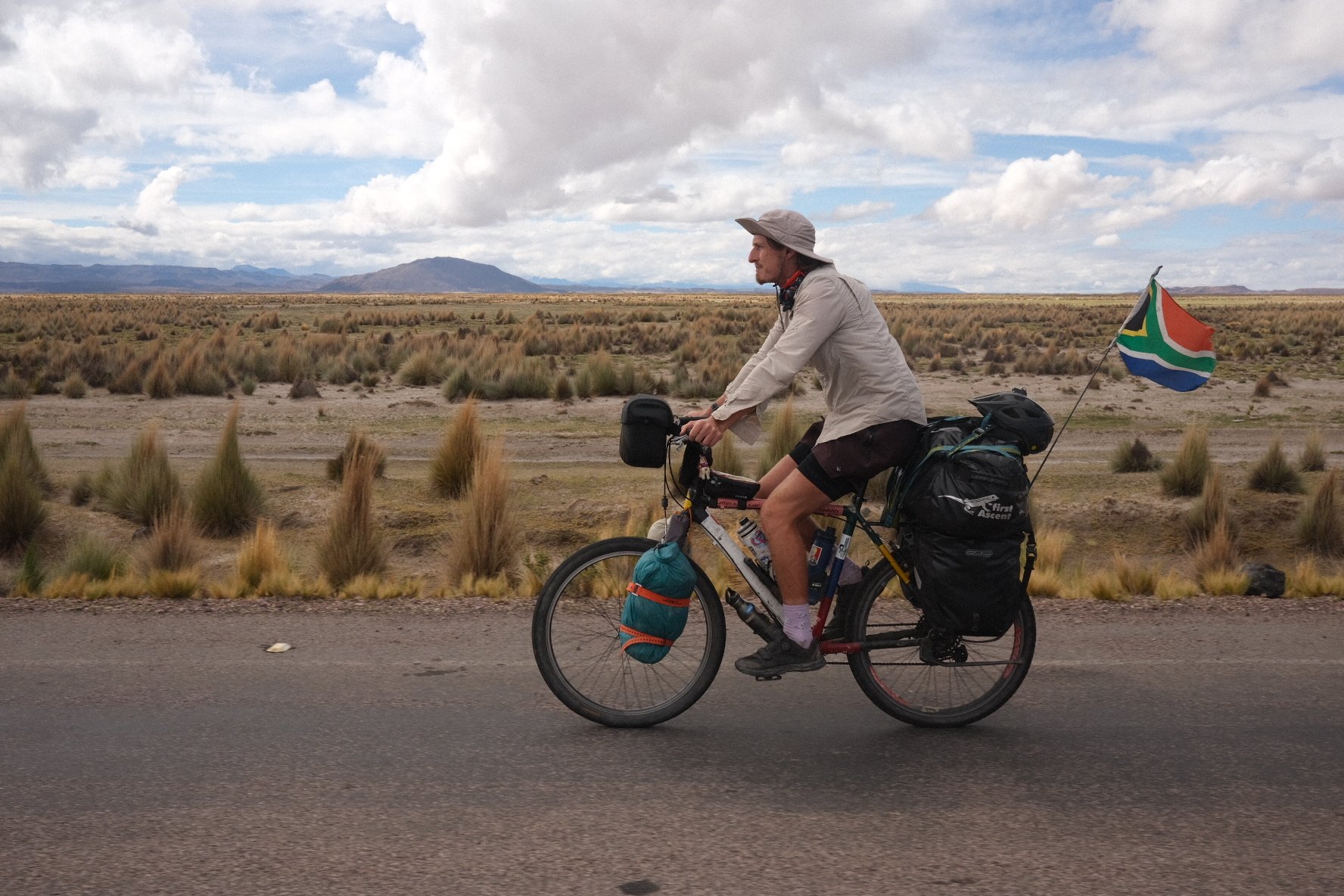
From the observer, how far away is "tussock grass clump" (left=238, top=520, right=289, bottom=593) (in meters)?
8.10

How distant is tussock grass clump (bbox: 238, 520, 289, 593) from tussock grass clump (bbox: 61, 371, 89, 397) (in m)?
17.9

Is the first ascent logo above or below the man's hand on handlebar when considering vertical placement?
below

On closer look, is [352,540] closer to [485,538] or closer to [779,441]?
[485,538]

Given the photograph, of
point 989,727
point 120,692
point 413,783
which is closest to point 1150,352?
point 989,727

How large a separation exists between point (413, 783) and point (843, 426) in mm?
2190

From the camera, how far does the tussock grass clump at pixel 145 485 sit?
11.9 metres

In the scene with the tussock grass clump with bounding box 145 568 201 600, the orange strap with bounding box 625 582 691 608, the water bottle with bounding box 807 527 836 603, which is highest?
the water bottle with bounding box 807 527 836 603

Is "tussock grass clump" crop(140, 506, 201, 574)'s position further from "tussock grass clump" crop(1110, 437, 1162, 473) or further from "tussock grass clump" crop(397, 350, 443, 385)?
"tussock grass clump" crop(397, 350, 443, 385)

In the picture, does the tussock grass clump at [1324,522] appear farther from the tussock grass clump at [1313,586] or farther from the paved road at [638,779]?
the paved road at [638,779]

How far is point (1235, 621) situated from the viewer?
22.6ft

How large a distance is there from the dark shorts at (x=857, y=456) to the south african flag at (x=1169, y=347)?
250 centimetres

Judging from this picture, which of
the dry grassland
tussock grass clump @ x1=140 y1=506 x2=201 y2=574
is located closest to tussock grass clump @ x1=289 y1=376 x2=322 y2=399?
the dry grassland

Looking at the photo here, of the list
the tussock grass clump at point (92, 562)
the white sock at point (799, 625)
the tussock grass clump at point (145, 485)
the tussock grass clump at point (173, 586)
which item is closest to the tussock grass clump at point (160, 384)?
the tussock grass clump at point (145, 485)

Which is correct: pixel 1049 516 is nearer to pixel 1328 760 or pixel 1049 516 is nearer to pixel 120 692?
pixel 1328 760
